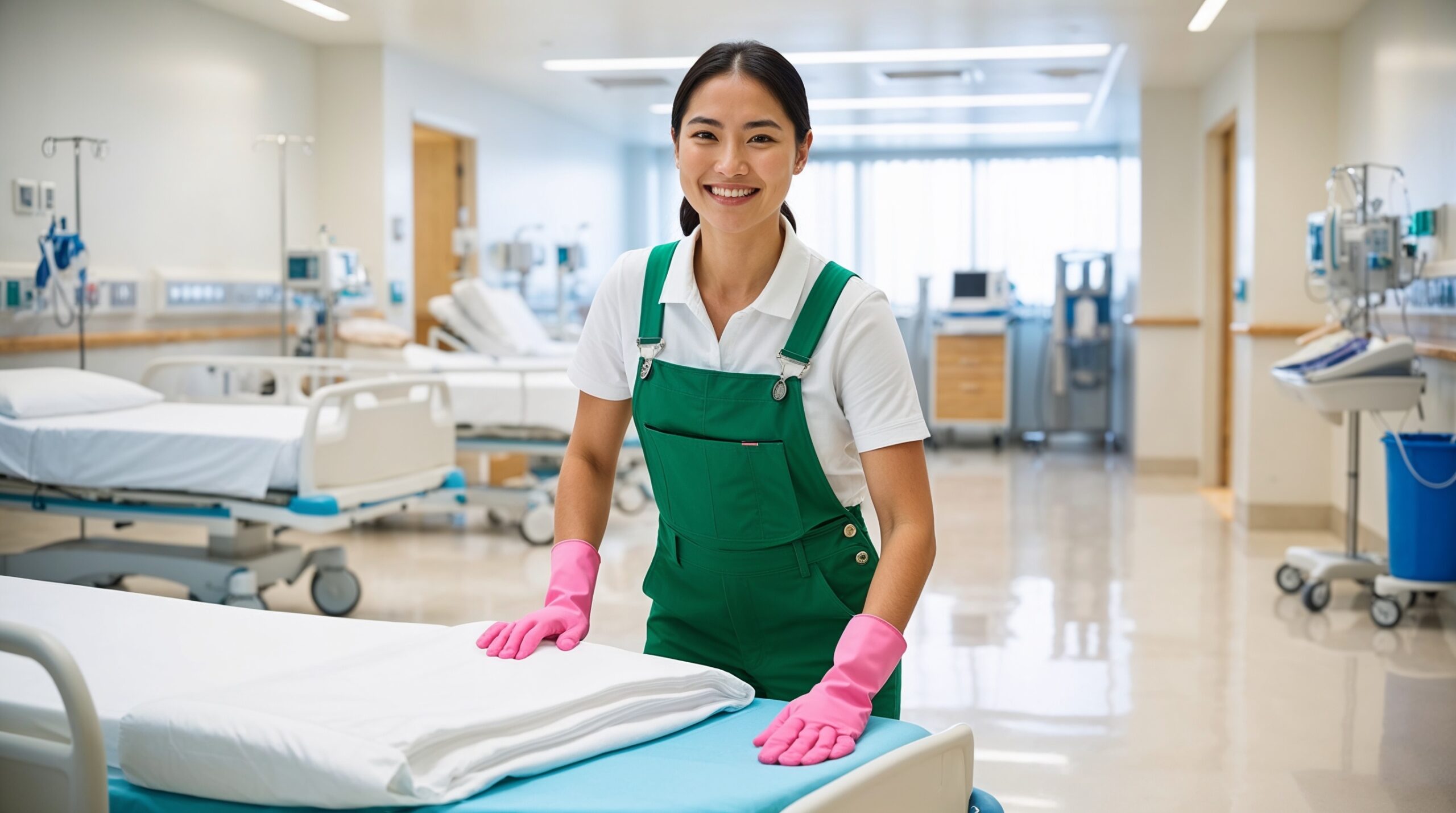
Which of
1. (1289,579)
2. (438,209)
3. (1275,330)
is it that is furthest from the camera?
(438,209)

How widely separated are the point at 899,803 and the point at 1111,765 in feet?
6.22

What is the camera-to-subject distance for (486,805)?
122 centimetres

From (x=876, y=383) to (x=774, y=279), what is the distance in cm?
19

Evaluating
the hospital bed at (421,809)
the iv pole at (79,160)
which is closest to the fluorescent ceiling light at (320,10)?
the iv pole at (79,160)

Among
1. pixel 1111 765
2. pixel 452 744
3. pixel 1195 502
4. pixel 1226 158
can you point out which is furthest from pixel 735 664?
pixel 1226 158

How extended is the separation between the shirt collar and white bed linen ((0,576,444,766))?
577mm

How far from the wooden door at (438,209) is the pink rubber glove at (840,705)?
7021mm

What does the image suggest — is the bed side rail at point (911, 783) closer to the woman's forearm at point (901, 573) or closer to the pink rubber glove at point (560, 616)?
the woman's forearm at point (901, 573)

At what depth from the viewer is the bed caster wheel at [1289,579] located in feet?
16.1

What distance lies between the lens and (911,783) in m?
1.34

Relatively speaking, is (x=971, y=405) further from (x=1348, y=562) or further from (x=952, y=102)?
(x=1348, y=562)

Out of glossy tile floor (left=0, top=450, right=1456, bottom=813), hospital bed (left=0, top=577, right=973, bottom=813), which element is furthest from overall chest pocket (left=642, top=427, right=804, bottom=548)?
glossy tile floor (left=0, top=450, right=1456, bottom=813)

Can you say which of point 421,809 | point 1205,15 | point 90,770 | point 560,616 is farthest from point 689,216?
point 1205,15

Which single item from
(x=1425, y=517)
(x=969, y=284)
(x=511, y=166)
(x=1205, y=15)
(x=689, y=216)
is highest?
(x=1205, y=15)
